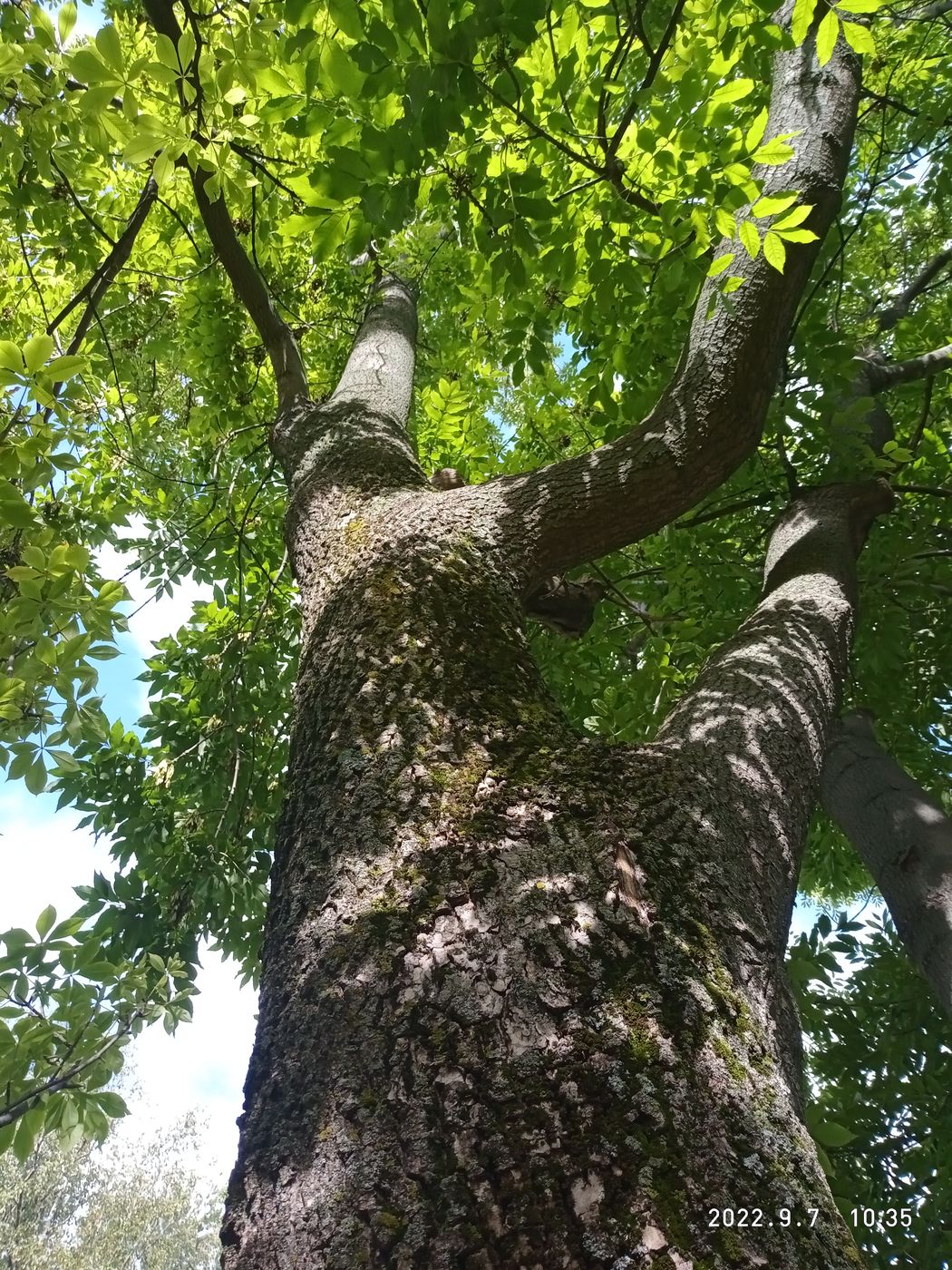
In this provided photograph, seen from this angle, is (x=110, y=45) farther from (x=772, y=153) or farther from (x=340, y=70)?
(x=772, y=153)

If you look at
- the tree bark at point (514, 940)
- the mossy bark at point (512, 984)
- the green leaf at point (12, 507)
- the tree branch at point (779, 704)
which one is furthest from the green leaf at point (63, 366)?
the tree branch at point (779, 704)

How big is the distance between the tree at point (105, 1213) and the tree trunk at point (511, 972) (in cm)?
2761

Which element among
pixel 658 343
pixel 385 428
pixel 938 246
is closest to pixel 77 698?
pixel 385 428

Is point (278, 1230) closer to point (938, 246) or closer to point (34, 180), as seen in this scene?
point (34, 180)

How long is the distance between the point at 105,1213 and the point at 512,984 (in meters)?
33.7

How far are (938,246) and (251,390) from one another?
244 inches

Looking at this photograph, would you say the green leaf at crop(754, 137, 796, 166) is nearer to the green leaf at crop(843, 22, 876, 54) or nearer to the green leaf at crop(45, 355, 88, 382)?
the green leaf at crop(843, 22, 876, 54)

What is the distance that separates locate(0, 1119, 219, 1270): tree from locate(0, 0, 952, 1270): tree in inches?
1026

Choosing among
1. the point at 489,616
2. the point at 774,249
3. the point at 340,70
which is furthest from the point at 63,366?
the point at 774,249

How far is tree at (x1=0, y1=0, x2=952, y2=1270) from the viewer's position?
3.03 feet

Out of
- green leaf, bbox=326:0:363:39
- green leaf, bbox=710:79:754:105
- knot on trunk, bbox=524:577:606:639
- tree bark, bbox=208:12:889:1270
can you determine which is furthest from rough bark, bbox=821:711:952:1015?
green leaf, bbox=326:0:363:39

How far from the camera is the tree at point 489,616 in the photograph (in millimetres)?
923

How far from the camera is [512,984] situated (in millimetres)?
1021

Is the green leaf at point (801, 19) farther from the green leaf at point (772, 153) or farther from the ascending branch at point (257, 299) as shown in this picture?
the ascending branch at point (257, 299)
